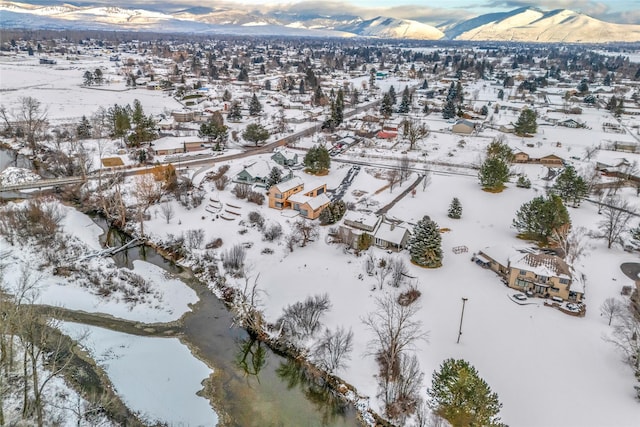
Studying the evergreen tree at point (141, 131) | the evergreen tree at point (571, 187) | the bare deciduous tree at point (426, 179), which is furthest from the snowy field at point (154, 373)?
the evergreen tree at point (571, 187)

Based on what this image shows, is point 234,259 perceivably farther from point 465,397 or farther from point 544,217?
point 544,217

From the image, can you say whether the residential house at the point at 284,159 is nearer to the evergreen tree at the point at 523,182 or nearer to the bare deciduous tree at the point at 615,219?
the evergreen tree at the point at 523,182

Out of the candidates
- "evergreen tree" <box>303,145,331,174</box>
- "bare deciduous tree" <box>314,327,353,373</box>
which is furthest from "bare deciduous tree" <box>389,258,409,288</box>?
"evergreen tree" <box>303,145,331,174</box>

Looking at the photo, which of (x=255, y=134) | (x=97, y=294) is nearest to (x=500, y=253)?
(x=97, y=294)

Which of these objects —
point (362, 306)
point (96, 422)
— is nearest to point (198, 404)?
point (96, 422)

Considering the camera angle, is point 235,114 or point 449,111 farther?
point 449,111

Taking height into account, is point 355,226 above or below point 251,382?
above

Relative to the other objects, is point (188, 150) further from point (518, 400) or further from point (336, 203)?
point (518, 400)
